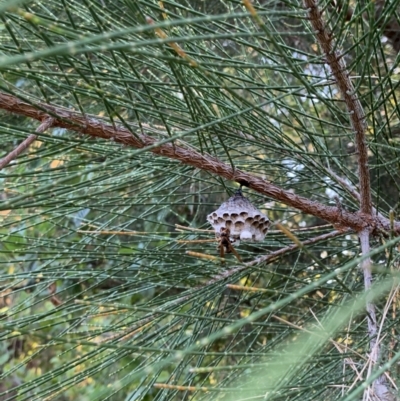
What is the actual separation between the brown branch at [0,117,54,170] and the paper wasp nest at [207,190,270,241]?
26 centimetres

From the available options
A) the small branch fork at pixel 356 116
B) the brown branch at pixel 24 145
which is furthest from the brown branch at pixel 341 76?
the brown branch at pixel 24 145

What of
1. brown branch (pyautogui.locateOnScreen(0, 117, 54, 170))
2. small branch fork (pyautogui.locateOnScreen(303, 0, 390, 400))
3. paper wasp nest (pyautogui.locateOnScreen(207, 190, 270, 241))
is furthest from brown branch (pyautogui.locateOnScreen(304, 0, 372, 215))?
brown branch (pyautogui.locateOnScreen(0, 117, 54, 170))

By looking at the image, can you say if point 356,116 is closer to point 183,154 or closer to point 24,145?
point 183,154

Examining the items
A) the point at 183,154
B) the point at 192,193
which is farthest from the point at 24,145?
the point at 192,193

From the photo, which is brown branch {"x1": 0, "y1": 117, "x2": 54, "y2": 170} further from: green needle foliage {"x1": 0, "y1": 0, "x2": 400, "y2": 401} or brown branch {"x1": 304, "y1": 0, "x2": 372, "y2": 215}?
brown branch {"x1": 304, "y1": 0, "x2": 372, "y2": 215}

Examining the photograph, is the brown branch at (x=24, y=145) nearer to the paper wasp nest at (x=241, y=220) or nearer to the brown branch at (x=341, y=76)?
the paper wasp nest at (x=241, y=220)

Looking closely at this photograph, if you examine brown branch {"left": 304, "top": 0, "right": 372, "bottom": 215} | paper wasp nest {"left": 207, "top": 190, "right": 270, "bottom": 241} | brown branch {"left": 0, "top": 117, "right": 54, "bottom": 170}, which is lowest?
paper wasp nest {"left": 207, "top": 190, "right": 270, "bottom": 241}

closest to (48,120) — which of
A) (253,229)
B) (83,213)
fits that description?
(253,229)

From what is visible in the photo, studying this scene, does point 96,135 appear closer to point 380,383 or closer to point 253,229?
point 253,229

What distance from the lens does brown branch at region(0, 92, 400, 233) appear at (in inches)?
26.5

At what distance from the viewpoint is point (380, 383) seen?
22.2 inches

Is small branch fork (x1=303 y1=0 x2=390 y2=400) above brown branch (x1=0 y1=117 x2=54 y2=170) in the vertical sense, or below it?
below

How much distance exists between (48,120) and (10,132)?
0.05 meters

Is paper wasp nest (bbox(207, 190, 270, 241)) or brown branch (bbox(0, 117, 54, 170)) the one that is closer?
brown branch (bbox(0, 117, 54, 170))
